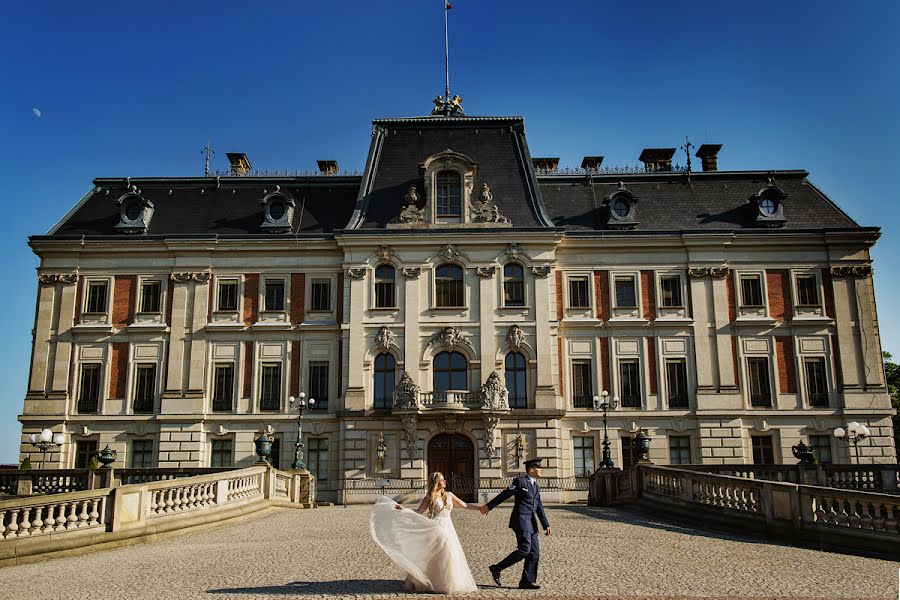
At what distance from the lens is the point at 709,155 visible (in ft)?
145

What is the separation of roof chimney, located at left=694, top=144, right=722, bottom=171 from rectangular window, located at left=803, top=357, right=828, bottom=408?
11982 mm

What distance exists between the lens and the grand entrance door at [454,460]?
116 ft

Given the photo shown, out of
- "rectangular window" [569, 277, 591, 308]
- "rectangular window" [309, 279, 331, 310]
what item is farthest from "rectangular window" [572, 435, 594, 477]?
"rectangular window" [309, 279, 331, 310]

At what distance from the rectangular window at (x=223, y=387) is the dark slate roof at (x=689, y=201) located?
16999mm

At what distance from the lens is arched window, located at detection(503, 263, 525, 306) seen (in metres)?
37.2

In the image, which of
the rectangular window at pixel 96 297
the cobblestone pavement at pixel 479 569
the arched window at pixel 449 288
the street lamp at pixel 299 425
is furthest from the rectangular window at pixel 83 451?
the cobblestone pavement at pixel 479 569

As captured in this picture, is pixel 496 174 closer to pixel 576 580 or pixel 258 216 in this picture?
pixel 258 216

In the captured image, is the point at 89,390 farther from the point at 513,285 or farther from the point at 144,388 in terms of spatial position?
the point at 513,285

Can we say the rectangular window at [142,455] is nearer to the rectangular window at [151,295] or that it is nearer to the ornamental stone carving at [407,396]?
the rectangular window at [151,295]

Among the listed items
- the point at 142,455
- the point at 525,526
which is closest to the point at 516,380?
the point at 142,455

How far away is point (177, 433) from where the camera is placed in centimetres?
3653

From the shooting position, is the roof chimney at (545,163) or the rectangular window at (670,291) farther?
the roof chimney at (545,163)

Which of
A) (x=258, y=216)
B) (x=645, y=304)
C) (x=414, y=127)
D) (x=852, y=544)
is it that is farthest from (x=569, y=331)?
(x=852, y=544)

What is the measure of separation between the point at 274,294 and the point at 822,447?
2582 cm
